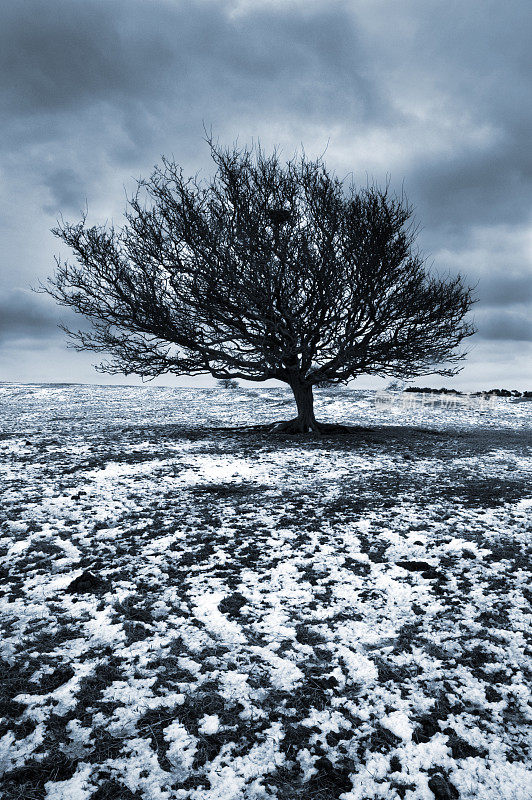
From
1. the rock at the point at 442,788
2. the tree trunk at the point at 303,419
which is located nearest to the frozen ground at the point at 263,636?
the rock at the point at 442,788

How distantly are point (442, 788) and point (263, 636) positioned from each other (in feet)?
5.72

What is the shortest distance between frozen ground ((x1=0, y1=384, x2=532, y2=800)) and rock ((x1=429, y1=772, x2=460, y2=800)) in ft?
0.04

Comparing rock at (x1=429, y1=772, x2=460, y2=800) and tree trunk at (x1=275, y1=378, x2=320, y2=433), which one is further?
tree trunk at (x1=275, y1=378, x2=320, y2=433)

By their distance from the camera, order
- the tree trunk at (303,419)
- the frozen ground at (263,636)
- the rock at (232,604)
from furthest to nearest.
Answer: the tree trunk at (303,419) < the rock at (232,604) < the frozen ground at (263,636)

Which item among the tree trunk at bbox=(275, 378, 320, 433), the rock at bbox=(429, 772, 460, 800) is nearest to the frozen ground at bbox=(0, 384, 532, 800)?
the rock at bbox=(429, 772, 460, 800)

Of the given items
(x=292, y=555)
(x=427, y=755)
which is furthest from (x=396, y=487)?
(x=427, y=755)

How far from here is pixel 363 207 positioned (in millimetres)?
13141

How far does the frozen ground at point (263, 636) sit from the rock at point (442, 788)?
0.01 m

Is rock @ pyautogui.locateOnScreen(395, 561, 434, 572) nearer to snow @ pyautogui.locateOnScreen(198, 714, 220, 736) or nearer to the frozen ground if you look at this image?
the frozen ground

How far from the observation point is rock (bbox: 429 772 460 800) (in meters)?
2.51

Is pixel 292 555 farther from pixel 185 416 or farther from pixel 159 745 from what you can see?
pixel 185 416

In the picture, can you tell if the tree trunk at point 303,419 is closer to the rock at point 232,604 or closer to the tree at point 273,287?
the tree at point 273,287

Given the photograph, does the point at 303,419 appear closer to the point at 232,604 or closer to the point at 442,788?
the point at 232,604

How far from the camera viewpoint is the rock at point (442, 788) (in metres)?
2.51
